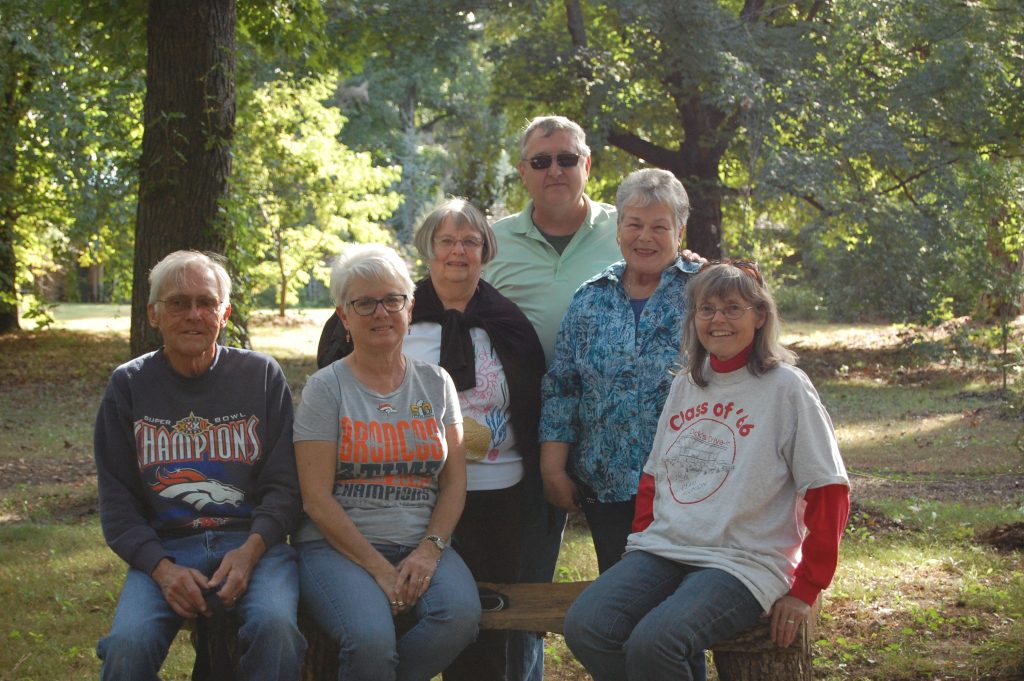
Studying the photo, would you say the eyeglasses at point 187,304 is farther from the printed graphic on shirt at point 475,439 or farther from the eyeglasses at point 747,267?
the eyeglasses at point 747,267

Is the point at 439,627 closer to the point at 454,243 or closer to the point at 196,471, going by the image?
the point at 196,471

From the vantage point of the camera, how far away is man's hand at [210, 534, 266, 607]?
10.5 feet

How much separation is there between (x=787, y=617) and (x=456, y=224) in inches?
68.3

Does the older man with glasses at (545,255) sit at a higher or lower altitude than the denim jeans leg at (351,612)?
higher

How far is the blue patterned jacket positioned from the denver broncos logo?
1152 mm

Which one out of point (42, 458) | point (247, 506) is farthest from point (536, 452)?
point (42, 458)

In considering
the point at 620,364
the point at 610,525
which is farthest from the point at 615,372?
the point at 610,525

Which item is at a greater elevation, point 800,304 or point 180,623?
point 800,304

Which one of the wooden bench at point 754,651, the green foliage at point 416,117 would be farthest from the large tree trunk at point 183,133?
the green foliage at point 416,117

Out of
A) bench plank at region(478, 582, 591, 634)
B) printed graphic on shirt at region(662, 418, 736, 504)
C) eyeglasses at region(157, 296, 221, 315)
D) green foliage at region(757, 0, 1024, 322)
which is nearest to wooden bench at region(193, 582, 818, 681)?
bench plank at region(478, 582, 591, 634)

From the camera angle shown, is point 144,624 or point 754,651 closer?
point 144,624

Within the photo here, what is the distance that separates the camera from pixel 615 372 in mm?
3637

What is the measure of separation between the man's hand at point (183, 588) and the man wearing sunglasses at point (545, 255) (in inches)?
52.0

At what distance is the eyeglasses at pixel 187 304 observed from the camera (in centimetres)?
340
